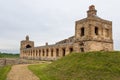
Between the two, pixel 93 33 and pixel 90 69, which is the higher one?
pixel 93 33

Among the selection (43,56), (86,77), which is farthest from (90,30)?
(43,56)

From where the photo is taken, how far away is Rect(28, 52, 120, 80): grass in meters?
14.6

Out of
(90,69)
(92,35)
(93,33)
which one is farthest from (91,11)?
(90,69)

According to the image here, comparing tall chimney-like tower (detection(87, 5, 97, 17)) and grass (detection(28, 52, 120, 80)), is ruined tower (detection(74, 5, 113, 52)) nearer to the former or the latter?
tall chimney-like tower (detection(87, 5, 97, 17))

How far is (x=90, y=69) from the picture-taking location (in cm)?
1617

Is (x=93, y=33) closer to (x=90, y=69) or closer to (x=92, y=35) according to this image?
(x=92, y=35)

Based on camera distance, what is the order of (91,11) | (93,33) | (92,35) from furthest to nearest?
1. (91,11)
2. (93,33)
3. (92,35)

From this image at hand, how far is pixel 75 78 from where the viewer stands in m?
14.3

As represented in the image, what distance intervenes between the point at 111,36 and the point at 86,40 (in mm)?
5296

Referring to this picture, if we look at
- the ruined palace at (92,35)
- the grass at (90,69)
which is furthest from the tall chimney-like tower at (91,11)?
the grass at (90,69)

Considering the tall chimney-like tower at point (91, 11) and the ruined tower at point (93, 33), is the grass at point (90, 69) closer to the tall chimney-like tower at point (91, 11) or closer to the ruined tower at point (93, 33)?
the ruined tower at point (93, 33)

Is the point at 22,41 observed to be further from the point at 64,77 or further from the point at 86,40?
the point at 64,77

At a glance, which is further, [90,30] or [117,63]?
[90,30]

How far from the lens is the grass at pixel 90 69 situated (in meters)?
14.6
